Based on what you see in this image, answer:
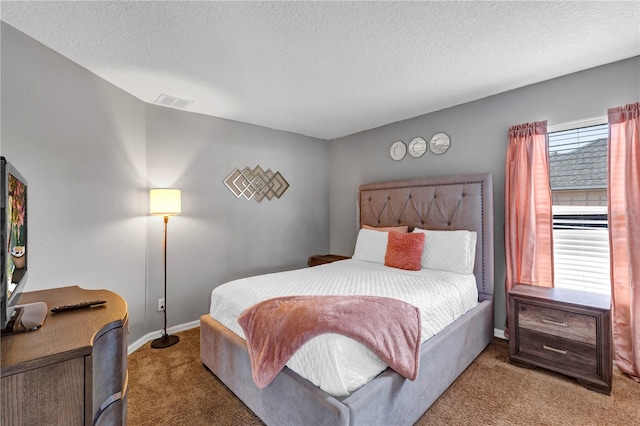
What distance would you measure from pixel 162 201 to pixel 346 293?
1.99m

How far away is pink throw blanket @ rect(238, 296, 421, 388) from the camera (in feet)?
4.88

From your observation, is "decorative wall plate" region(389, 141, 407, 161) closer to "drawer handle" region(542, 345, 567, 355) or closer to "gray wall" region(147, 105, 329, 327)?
"gray wall" region(147, 105, 329, 327)

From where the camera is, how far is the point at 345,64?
2324 mm

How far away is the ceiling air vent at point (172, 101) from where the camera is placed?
2.88m

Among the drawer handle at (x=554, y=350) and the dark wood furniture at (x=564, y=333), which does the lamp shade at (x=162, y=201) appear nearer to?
the dark wood furniture at (x=564, y=333)

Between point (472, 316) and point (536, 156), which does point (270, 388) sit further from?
point (536, 156)

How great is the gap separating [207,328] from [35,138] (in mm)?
1811

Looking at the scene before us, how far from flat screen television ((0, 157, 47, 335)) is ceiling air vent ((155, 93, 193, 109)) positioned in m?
1.83

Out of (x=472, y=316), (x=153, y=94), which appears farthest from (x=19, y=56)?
(x=472, y=316)

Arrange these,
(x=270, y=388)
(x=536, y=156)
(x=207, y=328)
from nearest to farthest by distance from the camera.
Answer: (x=270, y=388), (x=207, y=328), (x=536, y=156)

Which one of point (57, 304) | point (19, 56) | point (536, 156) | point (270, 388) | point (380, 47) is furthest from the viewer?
point (536, 156)

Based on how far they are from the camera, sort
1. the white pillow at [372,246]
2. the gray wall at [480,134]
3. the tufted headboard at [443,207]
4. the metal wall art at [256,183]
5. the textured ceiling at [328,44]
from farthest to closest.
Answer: the metal wall art at [256,183] < the white pillow at [372,246] < the tufted headboard at [443,207] < the gray wall at [480,134] < the textured ceiling at [328,44]

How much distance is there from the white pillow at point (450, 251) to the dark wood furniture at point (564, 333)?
0.44 metres

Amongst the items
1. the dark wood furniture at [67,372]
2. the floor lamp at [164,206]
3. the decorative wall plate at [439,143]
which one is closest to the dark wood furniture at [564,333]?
the decorative wall plate at [439,143]
